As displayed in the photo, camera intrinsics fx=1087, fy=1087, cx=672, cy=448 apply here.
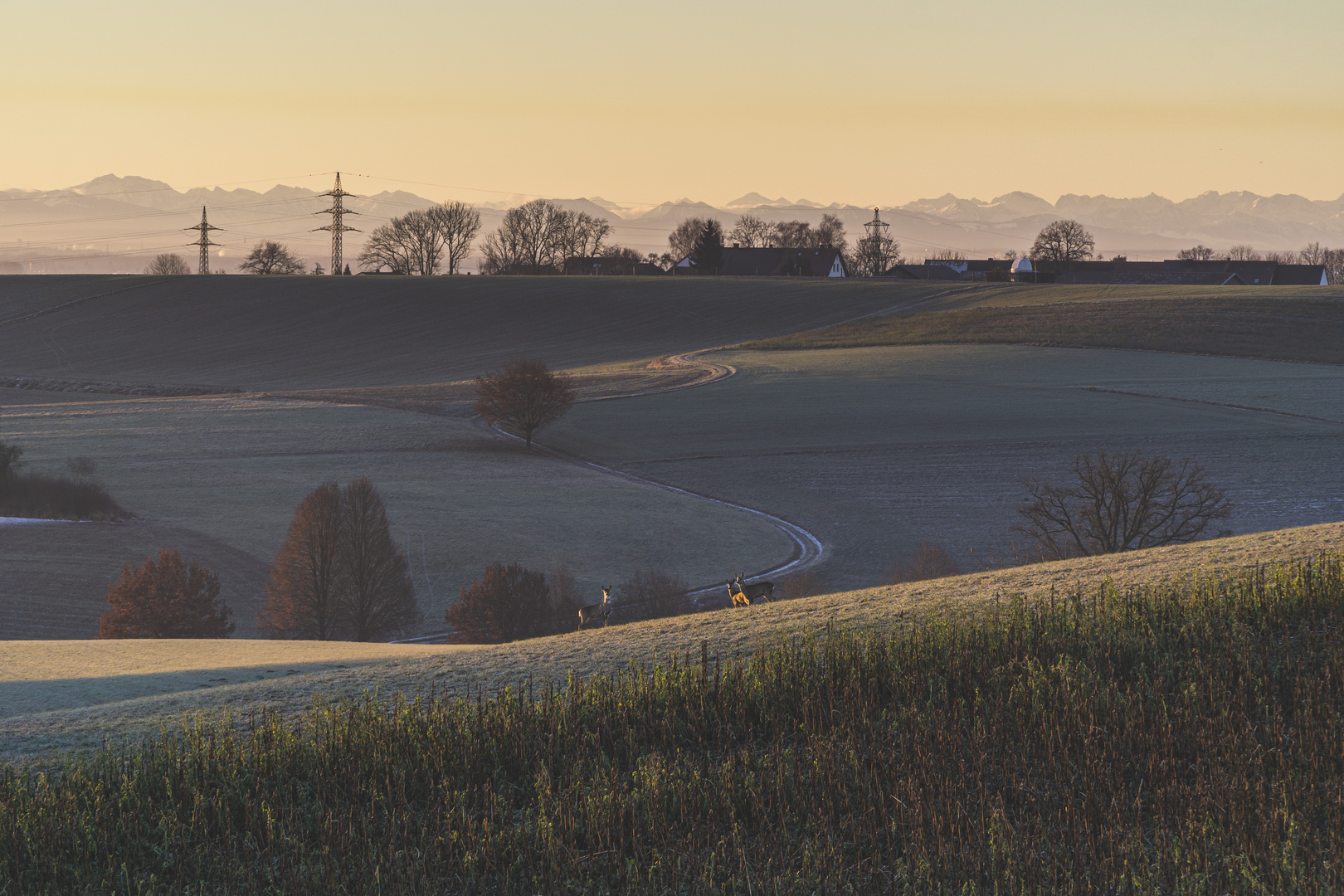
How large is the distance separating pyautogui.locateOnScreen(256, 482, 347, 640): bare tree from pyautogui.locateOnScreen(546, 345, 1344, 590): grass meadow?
13.7 meters

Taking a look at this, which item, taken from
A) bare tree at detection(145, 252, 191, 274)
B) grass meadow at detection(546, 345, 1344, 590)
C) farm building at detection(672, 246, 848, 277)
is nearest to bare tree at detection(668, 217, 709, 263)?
farm building at detection(672, 246, 848, 277)

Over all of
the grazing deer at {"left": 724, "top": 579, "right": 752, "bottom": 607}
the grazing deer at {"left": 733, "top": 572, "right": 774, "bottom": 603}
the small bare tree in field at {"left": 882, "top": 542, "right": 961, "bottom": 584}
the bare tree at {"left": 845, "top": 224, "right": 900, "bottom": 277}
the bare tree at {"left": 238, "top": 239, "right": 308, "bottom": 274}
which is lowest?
the small bare tree in field at {"left": 882, "top": 542, "right": 961, "bottom": 584}

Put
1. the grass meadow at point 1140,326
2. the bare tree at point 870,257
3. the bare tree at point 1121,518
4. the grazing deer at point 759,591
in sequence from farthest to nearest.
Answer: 1. the bare tree at point 870,257
2. the grass meadow at point 1140,326
3. the bare tree at point 1121,518
4. the grazing deer at point 759,591

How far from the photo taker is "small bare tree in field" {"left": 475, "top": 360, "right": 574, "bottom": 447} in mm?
52531

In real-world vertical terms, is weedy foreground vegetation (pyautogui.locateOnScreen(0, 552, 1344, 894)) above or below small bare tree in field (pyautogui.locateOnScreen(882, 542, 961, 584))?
above

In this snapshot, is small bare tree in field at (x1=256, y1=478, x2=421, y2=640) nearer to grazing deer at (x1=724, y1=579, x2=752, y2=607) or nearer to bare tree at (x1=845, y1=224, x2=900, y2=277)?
grazing deer at (x1=724, y1=579, x2=752, y2=607)

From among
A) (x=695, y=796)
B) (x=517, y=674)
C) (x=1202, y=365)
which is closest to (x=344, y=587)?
(x=517, y=674)

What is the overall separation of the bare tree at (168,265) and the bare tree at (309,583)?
571ft

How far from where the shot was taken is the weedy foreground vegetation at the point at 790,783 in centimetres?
561

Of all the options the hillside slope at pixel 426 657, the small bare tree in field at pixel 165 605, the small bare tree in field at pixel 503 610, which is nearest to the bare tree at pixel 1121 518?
the small bare tree in field at pixel 503 610

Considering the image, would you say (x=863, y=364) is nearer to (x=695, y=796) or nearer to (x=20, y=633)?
(x=20, y=633)

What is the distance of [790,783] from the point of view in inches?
257

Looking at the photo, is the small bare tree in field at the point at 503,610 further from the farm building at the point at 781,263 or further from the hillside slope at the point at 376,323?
the farm building at the point at 781,263

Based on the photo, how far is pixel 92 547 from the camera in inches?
1313
